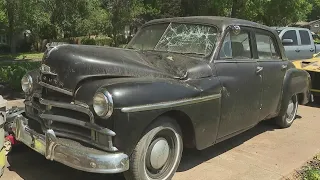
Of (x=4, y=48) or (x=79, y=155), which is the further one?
(x=4, y=48)

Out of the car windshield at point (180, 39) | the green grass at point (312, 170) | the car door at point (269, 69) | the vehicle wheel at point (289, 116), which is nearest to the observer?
the green grass at point (312, 170)

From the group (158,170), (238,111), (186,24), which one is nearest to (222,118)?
(238,111)

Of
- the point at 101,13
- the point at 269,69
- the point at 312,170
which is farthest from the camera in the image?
the point at 101,13

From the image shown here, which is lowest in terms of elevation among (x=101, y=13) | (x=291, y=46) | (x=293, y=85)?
(x=293, y=85)

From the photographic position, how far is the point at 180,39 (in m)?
5.06

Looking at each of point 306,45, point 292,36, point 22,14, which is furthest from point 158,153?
point 22,14

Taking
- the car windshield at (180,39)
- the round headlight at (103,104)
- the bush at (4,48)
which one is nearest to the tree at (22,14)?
the bush at (4,48)

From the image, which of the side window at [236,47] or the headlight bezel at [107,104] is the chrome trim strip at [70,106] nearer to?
the headlight bezel at [107,104]

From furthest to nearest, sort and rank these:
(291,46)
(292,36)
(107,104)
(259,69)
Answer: (292,36) < (291,46) < (259,69) < (107,104)

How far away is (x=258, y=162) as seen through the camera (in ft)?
16.4

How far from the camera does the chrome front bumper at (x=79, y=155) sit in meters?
3.37

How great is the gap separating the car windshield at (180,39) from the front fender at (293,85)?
2.01m

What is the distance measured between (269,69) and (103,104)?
319 cm

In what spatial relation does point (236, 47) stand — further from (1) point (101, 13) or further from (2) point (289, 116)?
(1) point (101, 13)
